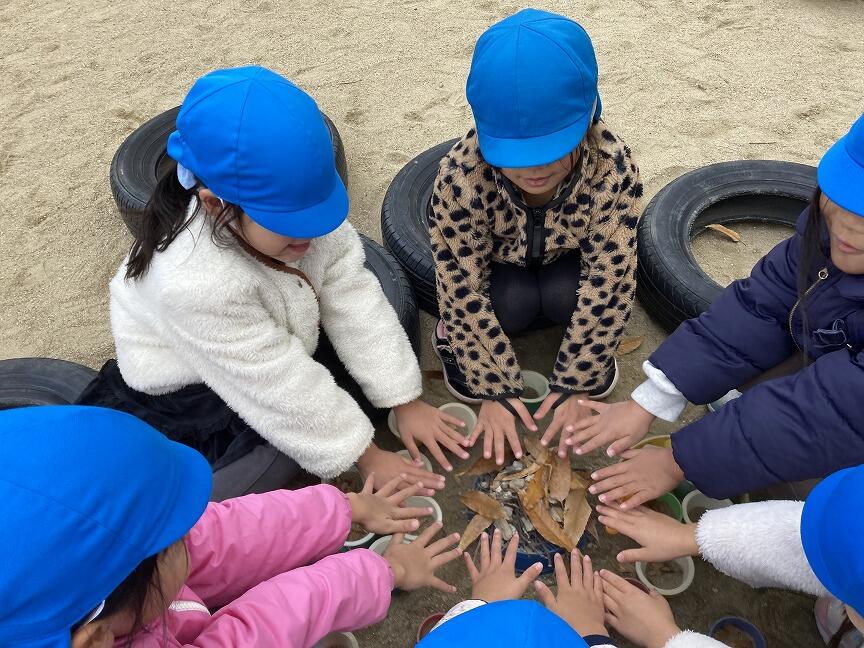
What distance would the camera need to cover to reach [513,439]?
2.03m

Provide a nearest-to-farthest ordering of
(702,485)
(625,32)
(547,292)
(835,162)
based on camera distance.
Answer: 1. (835,162)
2. (702,485)
3. (547,292)
4. (625,32)

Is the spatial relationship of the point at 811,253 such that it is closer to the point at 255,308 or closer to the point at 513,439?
the point at 513,439

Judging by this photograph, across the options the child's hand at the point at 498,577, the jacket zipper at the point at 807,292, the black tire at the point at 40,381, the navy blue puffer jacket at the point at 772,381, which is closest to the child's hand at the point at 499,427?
the child's hand at the point at 498,577

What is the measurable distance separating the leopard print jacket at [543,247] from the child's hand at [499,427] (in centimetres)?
4

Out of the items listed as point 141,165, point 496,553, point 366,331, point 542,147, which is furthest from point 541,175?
point 141,165

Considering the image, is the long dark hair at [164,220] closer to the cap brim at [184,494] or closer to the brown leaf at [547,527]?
the cap brim at [184,494]

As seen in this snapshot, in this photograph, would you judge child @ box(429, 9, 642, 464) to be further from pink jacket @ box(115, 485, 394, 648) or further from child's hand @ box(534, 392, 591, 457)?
pink jacket @ box(115, 485, 394, 648)

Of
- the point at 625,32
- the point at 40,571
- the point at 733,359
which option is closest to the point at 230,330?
the point at 40,571

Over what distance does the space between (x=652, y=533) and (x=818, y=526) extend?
2.04 ft

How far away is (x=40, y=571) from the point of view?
33.6 inches

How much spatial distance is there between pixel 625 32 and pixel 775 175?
1.88 m

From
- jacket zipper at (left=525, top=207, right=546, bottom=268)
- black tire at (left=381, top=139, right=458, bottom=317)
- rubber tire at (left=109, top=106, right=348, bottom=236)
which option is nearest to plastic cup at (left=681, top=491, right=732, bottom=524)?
jacket zipper at (left=525, top=207, right=546, bottom=268)

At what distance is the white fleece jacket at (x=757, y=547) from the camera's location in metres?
1.48

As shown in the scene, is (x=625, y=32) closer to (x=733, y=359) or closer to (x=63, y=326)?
(x=733, y=359)
